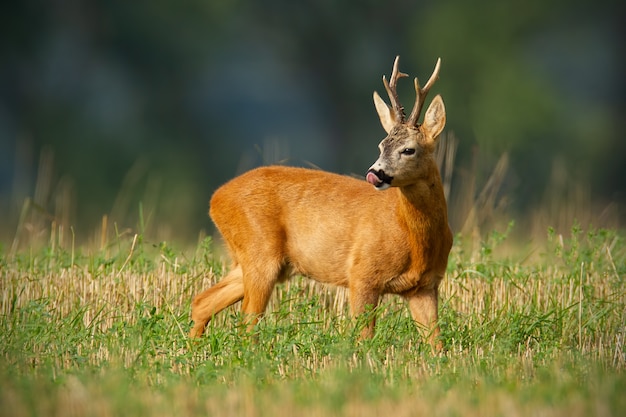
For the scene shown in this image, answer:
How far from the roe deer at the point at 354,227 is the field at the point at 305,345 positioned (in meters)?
0.23

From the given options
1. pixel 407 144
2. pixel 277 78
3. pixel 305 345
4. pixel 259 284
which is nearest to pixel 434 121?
pixel 407 144

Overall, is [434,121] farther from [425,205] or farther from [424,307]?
[424,307]

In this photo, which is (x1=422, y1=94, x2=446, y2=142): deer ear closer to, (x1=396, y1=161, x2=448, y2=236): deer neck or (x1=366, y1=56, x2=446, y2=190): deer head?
(x1=366, y1=56, x2=446, y2=190): deer head

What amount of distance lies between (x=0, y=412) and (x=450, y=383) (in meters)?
2.32

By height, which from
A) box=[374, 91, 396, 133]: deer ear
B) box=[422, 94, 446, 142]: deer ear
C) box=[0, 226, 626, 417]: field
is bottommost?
box=[0, 226, 626, 417]: field

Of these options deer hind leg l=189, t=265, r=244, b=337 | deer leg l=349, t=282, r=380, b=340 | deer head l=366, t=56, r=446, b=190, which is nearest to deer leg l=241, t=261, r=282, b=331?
deer hind leg l=189, t=265, r=244, b=337

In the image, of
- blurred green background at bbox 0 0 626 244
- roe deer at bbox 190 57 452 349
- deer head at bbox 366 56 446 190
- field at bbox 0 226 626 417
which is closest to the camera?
field at bbox 0 226 626 417

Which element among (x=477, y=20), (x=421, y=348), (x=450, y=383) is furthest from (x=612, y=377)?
(x=477, y=20)

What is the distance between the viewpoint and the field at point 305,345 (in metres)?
5.42

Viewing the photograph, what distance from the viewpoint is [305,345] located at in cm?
692

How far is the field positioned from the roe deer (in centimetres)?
23

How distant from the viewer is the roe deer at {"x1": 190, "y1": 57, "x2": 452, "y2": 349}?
7605mm

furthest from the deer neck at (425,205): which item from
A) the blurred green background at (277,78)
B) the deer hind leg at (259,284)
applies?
the blurred green background at (277,78)

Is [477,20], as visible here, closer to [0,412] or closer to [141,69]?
[141,69]
